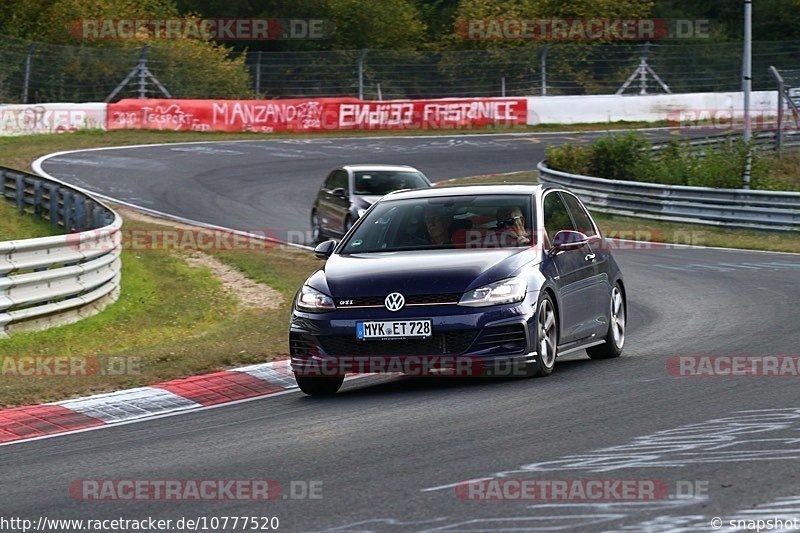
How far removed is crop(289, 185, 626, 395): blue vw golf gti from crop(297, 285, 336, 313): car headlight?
10 millimetres

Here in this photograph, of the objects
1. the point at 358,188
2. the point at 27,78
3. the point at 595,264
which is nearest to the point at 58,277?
the point at 595,264

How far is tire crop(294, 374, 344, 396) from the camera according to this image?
1050cm

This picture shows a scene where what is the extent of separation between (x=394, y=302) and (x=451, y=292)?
A: 0.41 meters

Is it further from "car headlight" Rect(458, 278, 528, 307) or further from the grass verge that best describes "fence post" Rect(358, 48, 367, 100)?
"car headlight" Rect(458, 278, 528, 307)

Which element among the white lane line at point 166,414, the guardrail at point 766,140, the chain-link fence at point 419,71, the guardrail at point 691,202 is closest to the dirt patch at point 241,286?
the white lane line at point 166,414

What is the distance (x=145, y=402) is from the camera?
10359 mm

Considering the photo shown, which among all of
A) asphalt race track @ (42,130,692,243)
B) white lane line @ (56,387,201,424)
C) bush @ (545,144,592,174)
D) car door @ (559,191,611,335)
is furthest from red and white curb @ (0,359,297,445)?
bush @ (545,144,592,174)

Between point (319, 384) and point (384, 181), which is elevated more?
point (384, 181)

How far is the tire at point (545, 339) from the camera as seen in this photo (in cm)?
1037

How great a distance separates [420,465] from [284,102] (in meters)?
38.5

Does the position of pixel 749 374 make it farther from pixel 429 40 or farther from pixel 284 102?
pixel 429 40

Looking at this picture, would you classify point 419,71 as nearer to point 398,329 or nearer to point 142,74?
point 142,74

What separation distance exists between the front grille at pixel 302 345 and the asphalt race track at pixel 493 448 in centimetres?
38

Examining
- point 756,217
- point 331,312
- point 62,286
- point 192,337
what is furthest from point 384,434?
point 756,217
